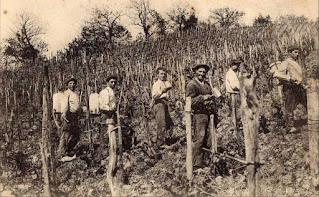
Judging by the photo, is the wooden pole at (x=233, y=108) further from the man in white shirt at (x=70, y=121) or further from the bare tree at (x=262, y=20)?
the man in white shirt at (x=70, y=121)

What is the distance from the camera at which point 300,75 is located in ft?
13.9

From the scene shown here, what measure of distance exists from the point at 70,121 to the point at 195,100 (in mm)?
1957

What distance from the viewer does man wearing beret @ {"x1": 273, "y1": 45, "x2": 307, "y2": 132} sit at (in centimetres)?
425

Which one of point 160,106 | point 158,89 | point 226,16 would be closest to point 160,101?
point 160,106

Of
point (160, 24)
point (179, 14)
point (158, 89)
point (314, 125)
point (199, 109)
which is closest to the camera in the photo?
point (314, 125)

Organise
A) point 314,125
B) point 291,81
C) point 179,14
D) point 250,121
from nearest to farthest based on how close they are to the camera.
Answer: point 250,121 < point 314,125 < point 291,81 < point 179,14

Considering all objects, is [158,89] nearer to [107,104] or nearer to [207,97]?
[107,104]

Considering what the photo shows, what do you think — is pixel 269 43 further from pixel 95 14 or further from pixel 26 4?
pixel 26 4

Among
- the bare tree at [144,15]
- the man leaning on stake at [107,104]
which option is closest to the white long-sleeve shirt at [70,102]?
the man leaning on stake at [107,104]

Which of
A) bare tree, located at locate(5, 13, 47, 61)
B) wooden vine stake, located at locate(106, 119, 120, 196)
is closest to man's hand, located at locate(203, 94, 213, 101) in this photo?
wooden vine stake, located at locate(106, 119, 120, 196)

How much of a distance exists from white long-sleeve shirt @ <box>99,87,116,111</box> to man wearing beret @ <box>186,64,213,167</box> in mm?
1070

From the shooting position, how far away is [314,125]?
3.58 meters

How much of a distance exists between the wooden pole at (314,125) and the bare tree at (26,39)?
144 inches

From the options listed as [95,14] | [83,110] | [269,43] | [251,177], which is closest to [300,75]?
[269,43]
